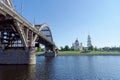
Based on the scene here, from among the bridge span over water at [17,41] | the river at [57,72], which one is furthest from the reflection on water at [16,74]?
the bridge span over water at [17,41]

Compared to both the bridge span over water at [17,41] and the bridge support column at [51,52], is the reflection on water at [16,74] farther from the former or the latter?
the bridge support column at [51,52]

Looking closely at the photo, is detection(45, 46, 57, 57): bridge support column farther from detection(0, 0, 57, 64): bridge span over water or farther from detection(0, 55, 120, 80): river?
detection(0, 55, 120, 80): river

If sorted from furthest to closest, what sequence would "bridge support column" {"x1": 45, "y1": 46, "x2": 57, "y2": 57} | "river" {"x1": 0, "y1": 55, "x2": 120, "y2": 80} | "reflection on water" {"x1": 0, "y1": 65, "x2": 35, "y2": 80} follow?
"bridge support column" {"x1": 45, "y1": 46, "x2": 57, "y2": 57} → "river" {"x1": 0, "y1": 55, "x2": 120, "y2": 80} → "reflection on water" {"x1": 0, "y1": 65, "x2": 35, "y2": 80}

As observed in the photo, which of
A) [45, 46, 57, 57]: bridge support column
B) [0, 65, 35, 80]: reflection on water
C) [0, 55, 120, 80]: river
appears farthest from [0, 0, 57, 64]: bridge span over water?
[45, 46, 57, 57]: bridge support column

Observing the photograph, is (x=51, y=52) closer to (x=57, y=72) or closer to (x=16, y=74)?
(x=57, y=72)

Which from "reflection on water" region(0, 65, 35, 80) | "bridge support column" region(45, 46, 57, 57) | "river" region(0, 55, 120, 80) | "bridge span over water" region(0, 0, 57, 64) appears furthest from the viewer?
"bridge support column" region(45, 46, 57, 57)

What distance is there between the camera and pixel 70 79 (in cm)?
4081

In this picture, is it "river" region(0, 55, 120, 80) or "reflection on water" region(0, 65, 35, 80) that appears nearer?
"reflection on water" region(0, 65, 35, 80)

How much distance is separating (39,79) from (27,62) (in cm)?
3198

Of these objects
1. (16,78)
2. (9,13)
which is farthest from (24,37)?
(16,78)

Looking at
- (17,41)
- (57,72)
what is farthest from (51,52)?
(57,72)

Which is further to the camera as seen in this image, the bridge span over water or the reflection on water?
the bridge span over water

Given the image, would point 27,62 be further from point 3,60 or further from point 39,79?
point 39,79

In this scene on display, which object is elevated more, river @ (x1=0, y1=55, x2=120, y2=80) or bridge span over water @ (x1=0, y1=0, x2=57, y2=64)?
bridge span over water @ (x1=0, y1=0, x2=57, y2=64)
